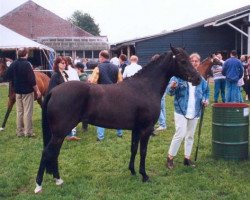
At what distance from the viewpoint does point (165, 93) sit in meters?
7.44

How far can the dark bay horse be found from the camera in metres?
5.44

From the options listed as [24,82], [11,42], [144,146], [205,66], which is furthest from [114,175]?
[11,42]

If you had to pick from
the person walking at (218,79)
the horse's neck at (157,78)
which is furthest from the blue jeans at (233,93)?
the horse's neck at (157,78)

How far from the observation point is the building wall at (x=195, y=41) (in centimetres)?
2644

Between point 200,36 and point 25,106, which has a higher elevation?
point 200,36

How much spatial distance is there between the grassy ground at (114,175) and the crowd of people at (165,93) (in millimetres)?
534

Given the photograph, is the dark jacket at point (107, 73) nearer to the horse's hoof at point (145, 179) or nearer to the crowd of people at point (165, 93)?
the crowd of people at point (165, 93)

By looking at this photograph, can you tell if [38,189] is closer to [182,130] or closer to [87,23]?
[182,130]

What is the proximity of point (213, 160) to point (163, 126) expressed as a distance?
3.08 m

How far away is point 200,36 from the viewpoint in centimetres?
2655

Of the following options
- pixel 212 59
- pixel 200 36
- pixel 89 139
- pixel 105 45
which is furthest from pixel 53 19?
→ pixel 89 139

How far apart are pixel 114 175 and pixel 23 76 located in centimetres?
383

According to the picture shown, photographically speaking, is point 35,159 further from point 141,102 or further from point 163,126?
point 163,126

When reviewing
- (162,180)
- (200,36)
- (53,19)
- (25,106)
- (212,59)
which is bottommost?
(162,180)
